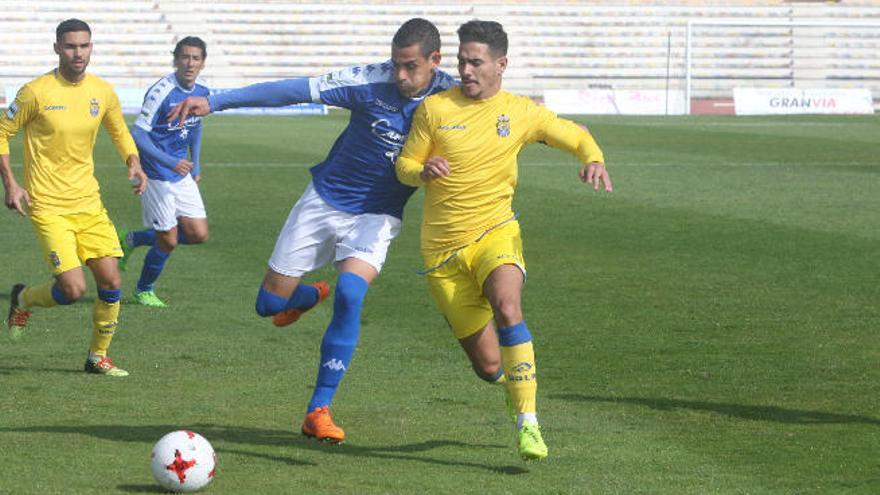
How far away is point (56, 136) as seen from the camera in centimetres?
957

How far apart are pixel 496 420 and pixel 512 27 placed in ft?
153

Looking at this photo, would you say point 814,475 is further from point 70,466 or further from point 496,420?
point 70,466

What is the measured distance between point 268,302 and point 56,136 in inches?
83.8

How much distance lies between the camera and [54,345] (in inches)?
414

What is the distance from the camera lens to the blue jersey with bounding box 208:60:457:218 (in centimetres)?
788

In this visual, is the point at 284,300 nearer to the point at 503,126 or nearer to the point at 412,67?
the point at 412,67

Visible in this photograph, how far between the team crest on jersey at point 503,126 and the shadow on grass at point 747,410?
1819mm

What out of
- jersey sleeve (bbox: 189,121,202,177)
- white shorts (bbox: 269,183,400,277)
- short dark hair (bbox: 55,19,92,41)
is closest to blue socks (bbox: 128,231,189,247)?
jersey sleeve (bbox: 189,121,202,177)

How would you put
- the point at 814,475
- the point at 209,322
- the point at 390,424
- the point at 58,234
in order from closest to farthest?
the point at 814,475, the point at 390,424, the point at 58,234, the point at 209,322

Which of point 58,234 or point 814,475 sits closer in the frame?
point 814,475

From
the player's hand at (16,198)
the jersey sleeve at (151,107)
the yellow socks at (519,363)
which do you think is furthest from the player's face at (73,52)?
the yellow socks at (519,363)

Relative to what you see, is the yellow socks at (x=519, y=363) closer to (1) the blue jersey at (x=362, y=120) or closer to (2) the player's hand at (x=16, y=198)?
(1) the blue jersey at (x=362, y=120)

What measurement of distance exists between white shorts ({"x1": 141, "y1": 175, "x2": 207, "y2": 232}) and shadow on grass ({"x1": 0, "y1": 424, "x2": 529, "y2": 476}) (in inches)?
209

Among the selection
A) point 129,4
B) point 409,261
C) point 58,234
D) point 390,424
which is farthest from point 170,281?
point 129,4
